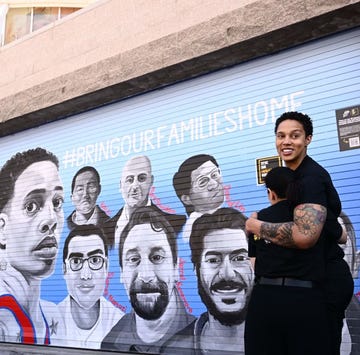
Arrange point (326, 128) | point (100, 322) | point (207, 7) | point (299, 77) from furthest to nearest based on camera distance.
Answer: point (100, 322), point (207, 7), point (299, 77), point (326, 128)

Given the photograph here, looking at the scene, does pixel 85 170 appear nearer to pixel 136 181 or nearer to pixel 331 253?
pixel 136 181

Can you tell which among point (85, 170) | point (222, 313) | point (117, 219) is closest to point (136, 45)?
point (85, 170)

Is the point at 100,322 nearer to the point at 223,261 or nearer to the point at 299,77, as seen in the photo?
the point at 223,261

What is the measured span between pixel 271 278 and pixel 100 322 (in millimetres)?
4253

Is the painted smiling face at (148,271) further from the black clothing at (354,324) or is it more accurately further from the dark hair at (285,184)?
the dark hair at (285,184)

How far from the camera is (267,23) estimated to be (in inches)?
188

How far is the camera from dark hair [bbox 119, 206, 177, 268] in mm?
5453

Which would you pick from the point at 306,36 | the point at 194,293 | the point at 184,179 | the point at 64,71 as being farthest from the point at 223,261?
the point at 64,71

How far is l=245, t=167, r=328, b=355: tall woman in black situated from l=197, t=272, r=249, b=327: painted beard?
2.73 m

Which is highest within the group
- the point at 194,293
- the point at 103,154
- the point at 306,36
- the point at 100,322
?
the point at 306,36

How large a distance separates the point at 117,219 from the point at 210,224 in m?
1.47

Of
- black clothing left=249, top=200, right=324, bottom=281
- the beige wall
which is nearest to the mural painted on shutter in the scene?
the beige wall

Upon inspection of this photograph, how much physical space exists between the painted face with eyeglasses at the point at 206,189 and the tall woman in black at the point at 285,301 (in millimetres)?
3022

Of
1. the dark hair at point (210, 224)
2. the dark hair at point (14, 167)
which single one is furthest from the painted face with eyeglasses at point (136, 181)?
the dark hair at point (14, 167)
